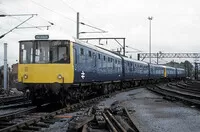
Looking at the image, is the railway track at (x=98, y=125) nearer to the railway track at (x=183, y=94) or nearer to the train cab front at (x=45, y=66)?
the train cab front at (x=45, y=66)

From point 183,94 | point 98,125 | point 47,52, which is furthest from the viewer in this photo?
point 183,94

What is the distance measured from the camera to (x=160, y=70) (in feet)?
180

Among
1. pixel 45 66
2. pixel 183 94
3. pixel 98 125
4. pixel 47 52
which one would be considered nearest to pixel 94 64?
pixel 47 52

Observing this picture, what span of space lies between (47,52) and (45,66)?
630 mm

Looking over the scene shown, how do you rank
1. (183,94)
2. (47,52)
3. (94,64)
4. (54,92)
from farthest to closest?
(183,94), (94,64), (47,52), (54,92)

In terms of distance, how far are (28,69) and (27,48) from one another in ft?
3.11

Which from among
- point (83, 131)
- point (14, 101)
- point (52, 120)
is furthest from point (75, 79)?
point (83, 131)

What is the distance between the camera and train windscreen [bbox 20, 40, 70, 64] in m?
15.1

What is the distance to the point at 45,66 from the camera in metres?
14.9

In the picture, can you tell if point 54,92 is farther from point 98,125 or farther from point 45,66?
point 98,125

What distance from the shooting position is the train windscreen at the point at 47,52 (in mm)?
15055

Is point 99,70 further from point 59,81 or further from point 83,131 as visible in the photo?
point 83,131

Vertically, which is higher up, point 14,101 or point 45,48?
point 45,48

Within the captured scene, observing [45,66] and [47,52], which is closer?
[45,66]
